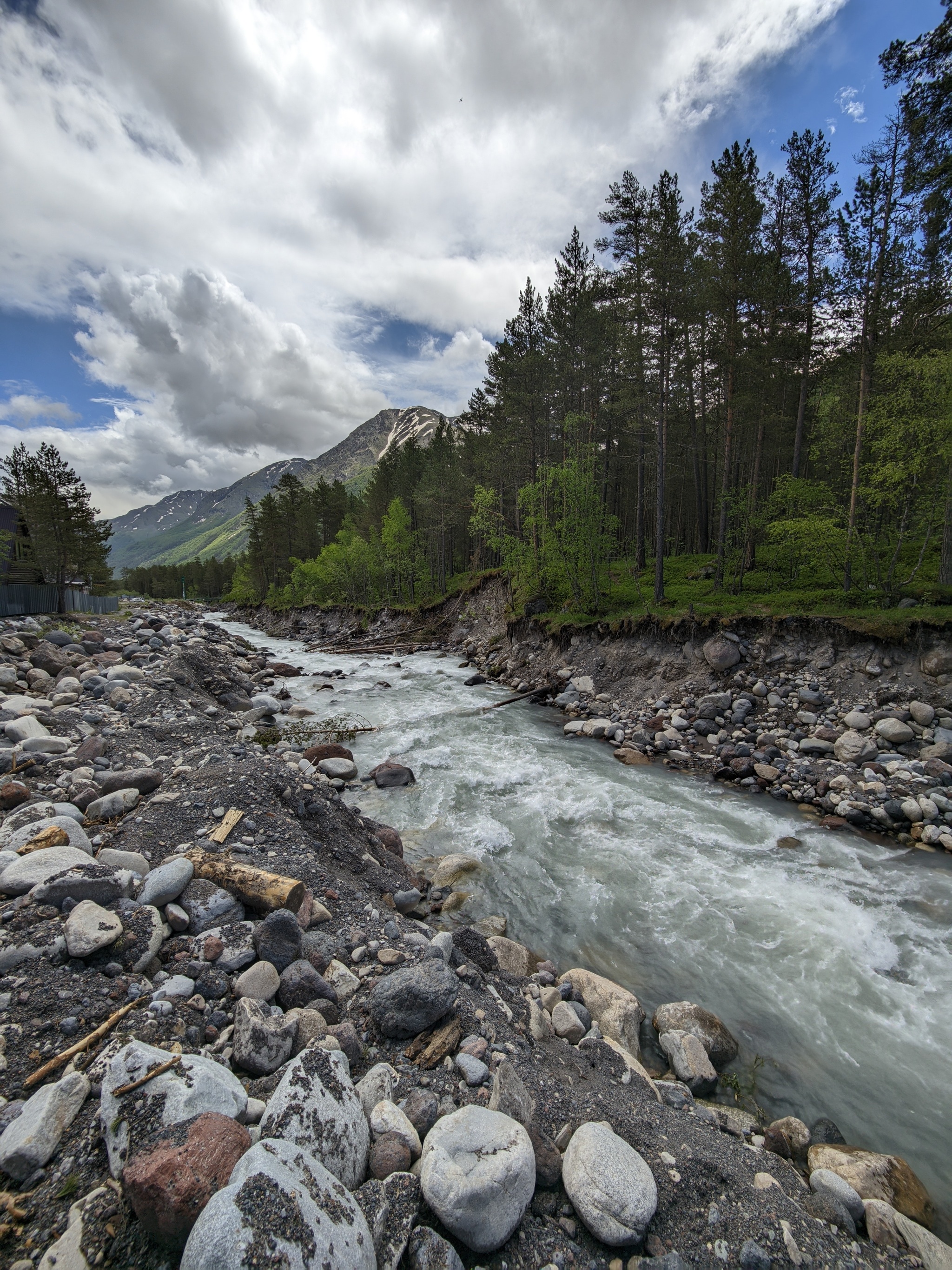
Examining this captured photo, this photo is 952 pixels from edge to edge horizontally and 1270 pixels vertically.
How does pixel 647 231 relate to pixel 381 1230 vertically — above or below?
above

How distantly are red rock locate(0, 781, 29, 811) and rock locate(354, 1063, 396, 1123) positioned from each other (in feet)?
19.3

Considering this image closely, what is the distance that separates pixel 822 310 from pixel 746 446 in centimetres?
1170

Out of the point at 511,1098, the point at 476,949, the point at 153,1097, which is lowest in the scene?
the point at 476,949

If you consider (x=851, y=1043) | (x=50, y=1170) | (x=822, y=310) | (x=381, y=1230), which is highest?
(x=822, y=310)

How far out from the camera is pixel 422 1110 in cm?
292

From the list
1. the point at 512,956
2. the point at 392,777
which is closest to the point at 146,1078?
the point at 512,956

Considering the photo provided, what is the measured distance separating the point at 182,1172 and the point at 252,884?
2.68 metres

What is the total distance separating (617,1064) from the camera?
430 cm

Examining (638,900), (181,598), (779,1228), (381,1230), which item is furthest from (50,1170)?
(181,598)

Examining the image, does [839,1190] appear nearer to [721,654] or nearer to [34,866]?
[34,866]

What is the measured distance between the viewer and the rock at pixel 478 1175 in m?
2.38

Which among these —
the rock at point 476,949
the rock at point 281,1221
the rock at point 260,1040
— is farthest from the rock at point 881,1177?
the rock at point 260,1040

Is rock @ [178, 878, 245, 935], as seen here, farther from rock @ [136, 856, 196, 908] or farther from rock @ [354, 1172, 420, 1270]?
rock @ [354, 1172, 420, 1270]

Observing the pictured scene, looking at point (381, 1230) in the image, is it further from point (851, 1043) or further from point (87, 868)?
point (851, 1043)
